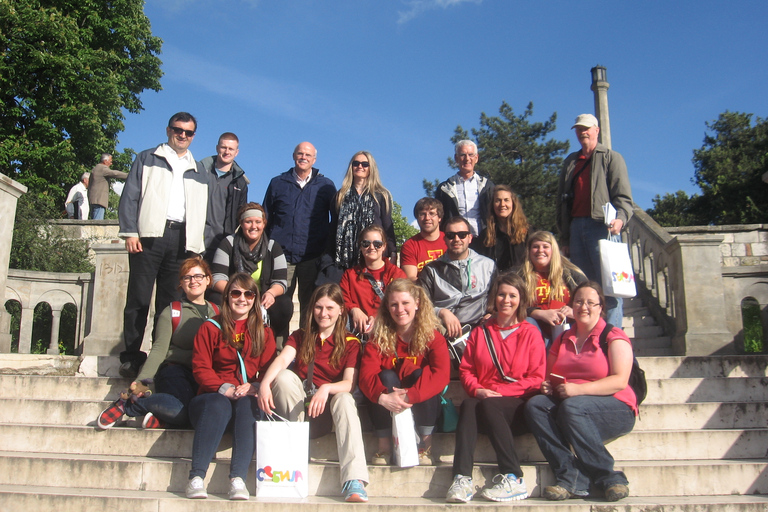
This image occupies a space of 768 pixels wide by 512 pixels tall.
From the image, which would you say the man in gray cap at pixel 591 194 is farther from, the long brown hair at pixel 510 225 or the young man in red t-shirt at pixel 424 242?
the young man in red t-shirt at pixel 424 242

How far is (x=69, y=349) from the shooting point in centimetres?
1220

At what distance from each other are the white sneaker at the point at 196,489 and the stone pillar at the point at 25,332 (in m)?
4.37

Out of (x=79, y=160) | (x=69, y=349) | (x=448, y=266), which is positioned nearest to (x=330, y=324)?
(x=448, y=266)

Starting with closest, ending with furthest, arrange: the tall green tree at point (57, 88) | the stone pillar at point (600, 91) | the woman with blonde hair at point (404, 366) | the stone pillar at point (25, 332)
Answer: the woman with blonde hair at point (404, 366) < the stone pillar at point (25, 332) < the tall green tree at point (57, 88) < the stone pillar at point (600, 91)

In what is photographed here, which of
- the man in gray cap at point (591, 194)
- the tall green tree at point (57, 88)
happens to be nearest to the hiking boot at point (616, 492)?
the man in gray cap at point (591, 194)

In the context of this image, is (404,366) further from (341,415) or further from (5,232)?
(5,232)

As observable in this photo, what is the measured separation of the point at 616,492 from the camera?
3451 mm

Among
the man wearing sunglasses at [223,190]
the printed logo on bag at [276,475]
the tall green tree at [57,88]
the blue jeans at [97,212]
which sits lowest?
the printed logo on bag at [276,475]

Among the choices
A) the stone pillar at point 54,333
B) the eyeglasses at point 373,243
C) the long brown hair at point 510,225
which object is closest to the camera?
the eyeglasses at point 373,243

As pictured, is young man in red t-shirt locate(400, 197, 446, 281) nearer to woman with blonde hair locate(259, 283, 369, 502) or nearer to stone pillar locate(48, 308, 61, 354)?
woman with blonde hair locate(259, 283, 369, 502)

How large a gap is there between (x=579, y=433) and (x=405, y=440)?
3.41 ft

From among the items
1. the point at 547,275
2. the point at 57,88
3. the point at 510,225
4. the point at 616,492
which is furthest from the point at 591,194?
the point at 57,88

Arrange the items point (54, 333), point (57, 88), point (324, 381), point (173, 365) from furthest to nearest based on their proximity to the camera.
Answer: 1. point (57, 88)
2. point (54, 333)
3. point (173, 365)
4. point (324, 381)

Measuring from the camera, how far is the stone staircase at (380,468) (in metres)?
3.58
